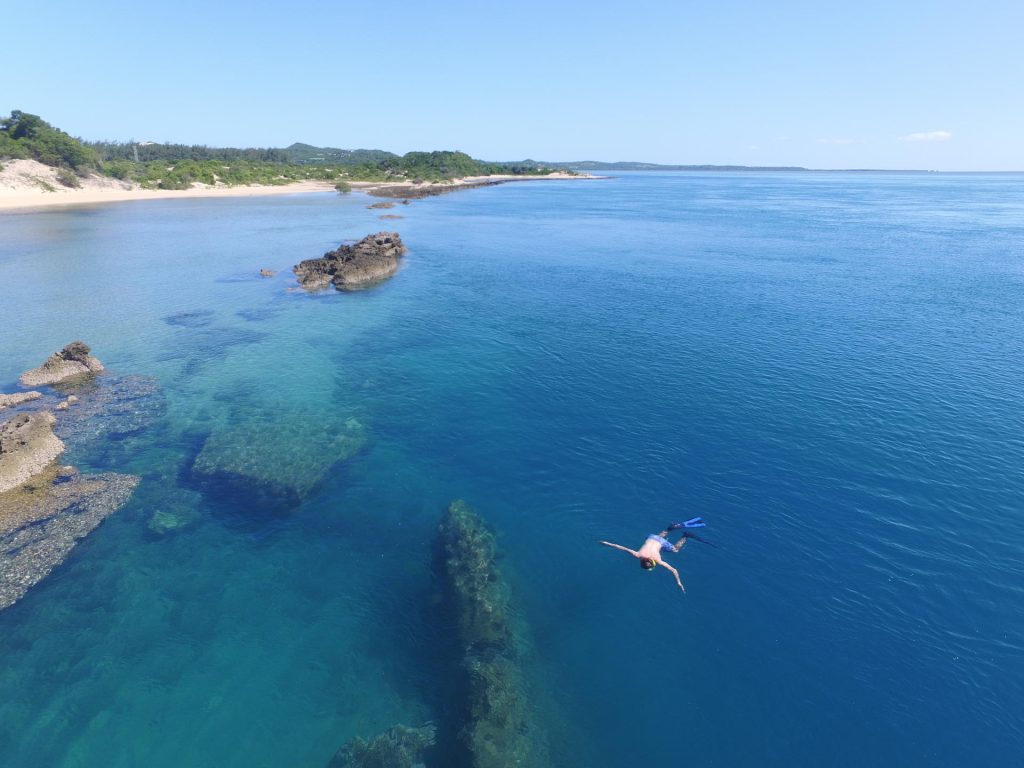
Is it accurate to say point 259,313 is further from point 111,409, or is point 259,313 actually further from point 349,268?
point 111,409

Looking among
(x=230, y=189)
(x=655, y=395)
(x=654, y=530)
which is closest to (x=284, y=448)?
(x=654, y=530)

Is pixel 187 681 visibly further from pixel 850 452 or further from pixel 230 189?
pixel 230 189

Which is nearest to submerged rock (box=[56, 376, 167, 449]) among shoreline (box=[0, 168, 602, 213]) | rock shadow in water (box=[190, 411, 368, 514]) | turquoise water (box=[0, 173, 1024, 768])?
turquoise water (box=[0, 173, 1024, 768])

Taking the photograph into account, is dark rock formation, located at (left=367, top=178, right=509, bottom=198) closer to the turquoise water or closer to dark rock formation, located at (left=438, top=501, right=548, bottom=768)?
the turquoise water

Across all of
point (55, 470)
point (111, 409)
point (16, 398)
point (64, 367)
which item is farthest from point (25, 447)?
point (64, 367)

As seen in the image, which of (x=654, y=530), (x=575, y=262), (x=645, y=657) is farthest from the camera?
(x=575, y=262)
